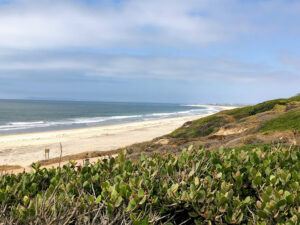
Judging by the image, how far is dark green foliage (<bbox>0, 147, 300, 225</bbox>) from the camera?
179 inches

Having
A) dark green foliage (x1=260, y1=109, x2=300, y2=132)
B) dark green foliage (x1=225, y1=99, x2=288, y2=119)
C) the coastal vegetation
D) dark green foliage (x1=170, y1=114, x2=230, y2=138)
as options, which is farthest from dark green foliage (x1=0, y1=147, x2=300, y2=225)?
dark green foliage (x1=225, y1=99, x2=288, y2=119)

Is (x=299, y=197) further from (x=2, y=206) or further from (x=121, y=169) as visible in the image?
(x=2, y=206)

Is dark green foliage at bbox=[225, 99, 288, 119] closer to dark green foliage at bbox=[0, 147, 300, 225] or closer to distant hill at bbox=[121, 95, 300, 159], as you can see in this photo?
distant hill at bbox=[121, 95, 300, 159]

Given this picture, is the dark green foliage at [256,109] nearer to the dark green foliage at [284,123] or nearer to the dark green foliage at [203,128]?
the dark green foliage at [203,128]

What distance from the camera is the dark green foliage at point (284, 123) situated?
922 inches

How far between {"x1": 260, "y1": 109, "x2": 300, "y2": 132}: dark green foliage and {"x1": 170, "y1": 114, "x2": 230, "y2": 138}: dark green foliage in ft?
23.8

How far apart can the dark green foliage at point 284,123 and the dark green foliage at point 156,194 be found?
17.4m

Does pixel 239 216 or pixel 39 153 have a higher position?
pixel 239 216

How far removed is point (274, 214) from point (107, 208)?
5.45 feet

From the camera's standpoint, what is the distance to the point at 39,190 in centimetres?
589

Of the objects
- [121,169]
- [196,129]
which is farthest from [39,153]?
[121,169]

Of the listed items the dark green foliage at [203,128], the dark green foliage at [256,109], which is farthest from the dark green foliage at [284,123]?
the dark green foliage at [256,109]

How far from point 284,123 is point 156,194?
818 inches

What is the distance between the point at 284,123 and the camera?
81.4ft
